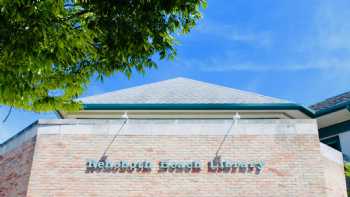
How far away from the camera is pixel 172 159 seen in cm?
1173

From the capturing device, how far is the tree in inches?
267

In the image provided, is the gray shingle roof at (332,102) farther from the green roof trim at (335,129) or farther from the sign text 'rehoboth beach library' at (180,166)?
the sign text 'rehoboth beach library' at (180,166)

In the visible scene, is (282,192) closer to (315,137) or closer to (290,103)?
(315,137)

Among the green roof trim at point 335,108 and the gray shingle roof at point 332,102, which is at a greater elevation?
the gray shingle roof at point 332,102

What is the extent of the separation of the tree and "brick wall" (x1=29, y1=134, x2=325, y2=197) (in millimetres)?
3025

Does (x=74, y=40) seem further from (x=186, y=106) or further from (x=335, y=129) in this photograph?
(x=335, y=129)

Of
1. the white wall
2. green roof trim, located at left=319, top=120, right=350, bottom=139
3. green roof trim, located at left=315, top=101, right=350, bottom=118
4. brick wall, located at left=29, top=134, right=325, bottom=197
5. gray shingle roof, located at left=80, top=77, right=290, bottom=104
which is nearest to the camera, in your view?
brick wall, located at left=29, top=134, right=325, bottom=197

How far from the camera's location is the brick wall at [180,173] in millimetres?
11367

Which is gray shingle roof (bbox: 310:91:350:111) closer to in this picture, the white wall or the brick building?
the white wall

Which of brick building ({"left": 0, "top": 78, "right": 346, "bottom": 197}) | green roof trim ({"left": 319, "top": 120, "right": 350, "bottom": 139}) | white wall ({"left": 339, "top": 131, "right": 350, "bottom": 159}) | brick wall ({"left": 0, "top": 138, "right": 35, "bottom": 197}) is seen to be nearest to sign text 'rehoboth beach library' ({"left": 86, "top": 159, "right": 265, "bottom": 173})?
brick building ({"left": 0, "top": 78, "right": 346, "bottom": 197})

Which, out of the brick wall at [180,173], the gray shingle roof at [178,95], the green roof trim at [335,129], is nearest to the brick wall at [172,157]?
A: the brick wall at [180,173]

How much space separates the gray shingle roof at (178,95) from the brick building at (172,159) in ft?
8.52

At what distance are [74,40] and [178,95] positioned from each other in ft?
27.4

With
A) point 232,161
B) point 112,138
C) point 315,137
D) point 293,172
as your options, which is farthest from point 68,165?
point 315,137
